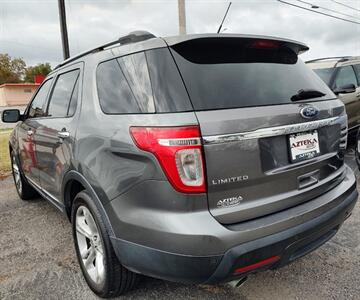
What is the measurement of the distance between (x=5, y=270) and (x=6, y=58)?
245 ft

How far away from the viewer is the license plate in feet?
6.56

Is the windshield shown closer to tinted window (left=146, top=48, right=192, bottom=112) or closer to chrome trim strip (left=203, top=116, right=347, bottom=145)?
chrome trim strip (left=203, top=116, right=347, bottom=145)

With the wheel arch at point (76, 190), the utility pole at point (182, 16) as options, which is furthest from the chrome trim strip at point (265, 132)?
the utility pole at point (182, 16)

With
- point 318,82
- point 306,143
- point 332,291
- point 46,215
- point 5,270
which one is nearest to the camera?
point 306,143

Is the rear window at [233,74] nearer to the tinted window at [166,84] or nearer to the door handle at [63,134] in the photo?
the tinted window at [166,84]

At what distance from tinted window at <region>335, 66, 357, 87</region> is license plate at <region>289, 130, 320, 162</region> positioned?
4.72 meters

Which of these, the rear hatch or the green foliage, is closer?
the rear hatch

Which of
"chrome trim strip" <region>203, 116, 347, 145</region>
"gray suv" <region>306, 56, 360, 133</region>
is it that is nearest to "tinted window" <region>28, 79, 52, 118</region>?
"chrome trim strip" <region>203, 116, 347, 145</region>

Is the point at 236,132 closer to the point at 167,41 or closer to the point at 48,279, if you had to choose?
the point at 167,41

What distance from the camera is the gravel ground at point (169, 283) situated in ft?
7.89

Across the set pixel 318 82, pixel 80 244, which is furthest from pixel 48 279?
pixel 318 82

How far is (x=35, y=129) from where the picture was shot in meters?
3.47

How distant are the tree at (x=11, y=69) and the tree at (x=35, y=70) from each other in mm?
1046

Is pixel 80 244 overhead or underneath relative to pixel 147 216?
underneath
